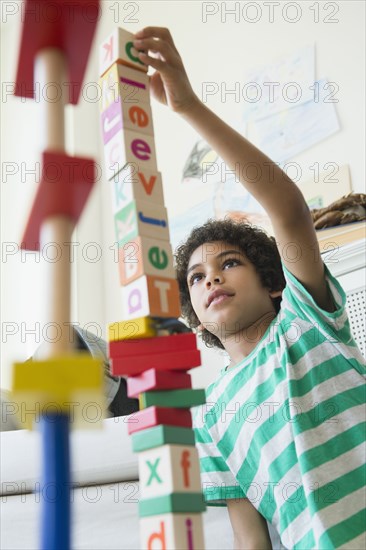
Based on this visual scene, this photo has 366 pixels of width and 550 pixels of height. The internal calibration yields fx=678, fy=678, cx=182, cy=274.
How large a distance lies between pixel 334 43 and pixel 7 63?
1210mm

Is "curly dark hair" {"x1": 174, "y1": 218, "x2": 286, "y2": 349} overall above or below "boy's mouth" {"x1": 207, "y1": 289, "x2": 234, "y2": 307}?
above

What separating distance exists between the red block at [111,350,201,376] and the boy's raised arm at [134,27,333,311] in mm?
205

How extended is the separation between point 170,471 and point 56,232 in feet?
0.46

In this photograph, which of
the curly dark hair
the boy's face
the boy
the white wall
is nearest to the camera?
the boy

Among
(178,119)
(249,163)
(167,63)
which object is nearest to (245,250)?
(249,163)

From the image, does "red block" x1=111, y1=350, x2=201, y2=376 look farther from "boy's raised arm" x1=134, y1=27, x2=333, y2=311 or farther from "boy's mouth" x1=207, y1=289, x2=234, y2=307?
"boy's mouth" x1=207, y1=289, x2=234, y2=307

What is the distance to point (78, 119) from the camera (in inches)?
95.2

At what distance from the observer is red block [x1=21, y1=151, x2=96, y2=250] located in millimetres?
321

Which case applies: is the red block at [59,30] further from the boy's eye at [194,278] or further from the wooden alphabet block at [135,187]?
the boy's eye at [194,278]

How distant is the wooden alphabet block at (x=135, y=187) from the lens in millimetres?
401

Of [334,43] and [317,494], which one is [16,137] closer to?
[334,43]

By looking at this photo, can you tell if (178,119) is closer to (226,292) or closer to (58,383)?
(226,292)

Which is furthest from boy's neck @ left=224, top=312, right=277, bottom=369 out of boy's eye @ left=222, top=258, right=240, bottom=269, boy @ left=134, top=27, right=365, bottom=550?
boy's eye @ left=222, top=258, right=240, bottom=269

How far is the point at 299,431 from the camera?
84 centimetres
